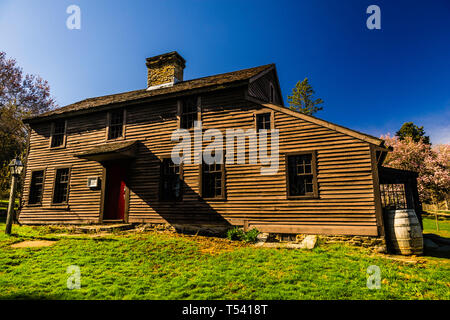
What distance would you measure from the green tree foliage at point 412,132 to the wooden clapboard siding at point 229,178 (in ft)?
105

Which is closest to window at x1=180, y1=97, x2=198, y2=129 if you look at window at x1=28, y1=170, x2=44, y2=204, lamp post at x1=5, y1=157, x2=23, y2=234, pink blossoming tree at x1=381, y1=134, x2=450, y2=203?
lamp post at x1=5, y1=157, x2=23, y2=234

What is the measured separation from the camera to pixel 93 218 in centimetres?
1255

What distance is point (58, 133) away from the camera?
48.2 ft

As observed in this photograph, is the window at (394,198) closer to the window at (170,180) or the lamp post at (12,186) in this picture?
the window at (170,180)

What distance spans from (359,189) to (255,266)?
191 inches

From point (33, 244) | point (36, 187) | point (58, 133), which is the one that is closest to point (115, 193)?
point (33, 244)

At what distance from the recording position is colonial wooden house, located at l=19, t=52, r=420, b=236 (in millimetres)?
8906

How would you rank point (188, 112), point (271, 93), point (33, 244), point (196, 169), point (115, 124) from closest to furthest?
1. point (33, 244)
2. point (196, 169)
3. point (188, 112)
4. point (115, 124)
5. point (271, 93)

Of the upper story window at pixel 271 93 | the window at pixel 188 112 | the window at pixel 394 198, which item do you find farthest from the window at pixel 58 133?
the window at pixel 394 198

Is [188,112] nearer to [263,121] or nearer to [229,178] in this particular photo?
[263,121]

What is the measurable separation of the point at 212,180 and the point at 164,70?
8220mm

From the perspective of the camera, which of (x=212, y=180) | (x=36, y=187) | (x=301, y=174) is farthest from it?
(x=36, y=187)

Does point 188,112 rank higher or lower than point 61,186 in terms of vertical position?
higher

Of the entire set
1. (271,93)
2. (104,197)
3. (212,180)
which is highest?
(271,93)
